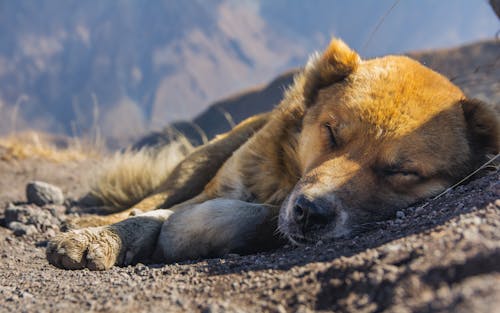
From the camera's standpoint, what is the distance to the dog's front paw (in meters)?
2.67

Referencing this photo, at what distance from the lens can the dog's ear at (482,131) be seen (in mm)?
3043

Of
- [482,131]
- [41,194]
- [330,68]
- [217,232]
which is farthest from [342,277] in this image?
[41,194]

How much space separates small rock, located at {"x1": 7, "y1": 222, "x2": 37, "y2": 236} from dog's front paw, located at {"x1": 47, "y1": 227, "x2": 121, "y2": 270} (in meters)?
1.30

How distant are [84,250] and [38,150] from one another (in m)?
6.18

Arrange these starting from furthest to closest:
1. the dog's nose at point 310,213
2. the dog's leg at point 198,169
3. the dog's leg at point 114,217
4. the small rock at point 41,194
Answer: the small rock at point 41,194 < the dog's leg at point 198,169 < the dog's leg at point 114,217 < the dog's nose at point 310,213

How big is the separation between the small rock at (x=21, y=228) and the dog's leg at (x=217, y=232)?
1.44 m

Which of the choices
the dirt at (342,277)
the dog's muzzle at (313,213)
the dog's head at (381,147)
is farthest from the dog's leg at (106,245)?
the dog's muzzle at (313,213)

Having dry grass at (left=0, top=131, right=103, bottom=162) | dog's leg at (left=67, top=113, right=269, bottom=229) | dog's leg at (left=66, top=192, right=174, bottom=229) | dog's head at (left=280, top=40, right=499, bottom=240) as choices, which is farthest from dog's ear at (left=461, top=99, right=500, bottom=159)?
dry grass at (left=0, top=131, right=103, bottom=162)

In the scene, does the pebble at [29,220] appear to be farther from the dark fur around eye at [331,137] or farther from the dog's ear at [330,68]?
the dark fur around eye at [331,137]

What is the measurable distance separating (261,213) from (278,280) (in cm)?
127

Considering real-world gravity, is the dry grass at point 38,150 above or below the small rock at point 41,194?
above

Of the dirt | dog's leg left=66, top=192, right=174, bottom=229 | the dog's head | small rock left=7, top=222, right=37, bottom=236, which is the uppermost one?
the dog's head

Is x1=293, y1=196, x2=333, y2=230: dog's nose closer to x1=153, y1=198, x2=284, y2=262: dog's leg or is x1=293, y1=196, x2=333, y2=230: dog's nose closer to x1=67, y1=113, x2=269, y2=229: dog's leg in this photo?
x1=153, y1=198, x2=284, y2=262: dog's leg

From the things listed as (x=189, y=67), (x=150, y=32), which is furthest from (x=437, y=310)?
(x=150, y=32)
